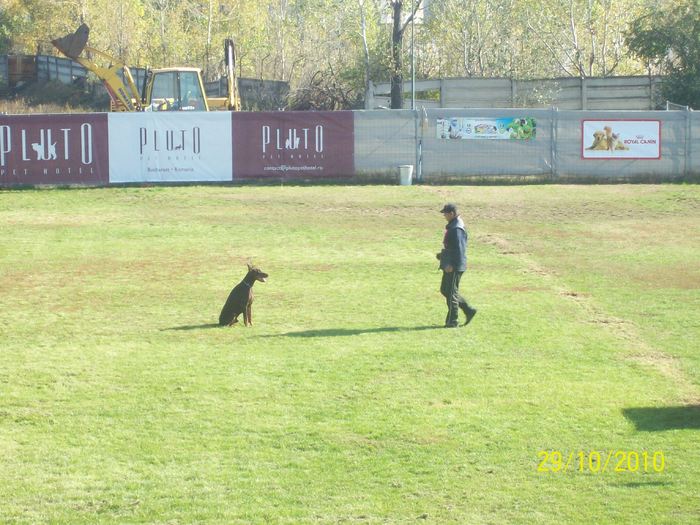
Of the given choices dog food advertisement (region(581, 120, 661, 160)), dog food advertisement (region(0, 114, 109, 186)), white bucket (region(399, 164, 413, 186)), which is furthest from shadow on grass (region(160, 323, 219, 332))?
dog food advertisement (region(581, 120, 661, 160))

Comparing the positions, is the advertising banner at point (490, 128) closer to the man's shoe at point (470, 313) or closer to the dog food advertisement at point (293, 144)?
the dog food advertisement at point (293, 144)

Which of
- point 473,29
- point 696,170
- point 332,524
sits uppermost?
point 473,29

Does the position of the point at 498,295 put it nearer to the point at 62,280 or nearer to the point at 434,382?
the point at 434,382

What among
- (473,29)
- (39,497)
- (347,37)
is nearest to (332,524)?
(39,497)

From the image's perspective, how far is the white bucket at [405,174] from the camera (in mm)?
30875

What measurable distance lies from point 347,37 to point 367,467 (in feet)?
183

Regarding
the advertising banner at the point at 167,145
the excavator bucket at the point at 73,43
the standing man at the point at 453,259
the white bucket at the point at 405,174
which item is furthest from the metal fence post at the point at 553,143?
the standing man at the point at 453,259

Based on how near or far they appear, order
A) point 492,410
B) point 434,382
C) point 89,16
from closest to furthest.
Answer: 1. point 492,410
2. point 434,382
3. point 89,16

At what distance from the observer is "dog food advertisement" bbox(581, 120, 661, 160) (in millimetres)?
31531

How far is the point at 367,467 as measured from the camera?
29.5 ft

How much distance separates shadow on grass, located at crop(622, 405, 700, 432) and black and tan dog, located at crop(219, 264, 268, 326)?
5748 mm

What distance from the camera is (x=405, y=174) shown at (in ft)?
101

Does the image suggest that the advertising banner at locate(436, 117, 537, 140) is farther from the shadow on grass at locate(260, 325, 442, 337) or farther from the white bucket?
the shadow on grass at locate(260, 325, 442, 337)
